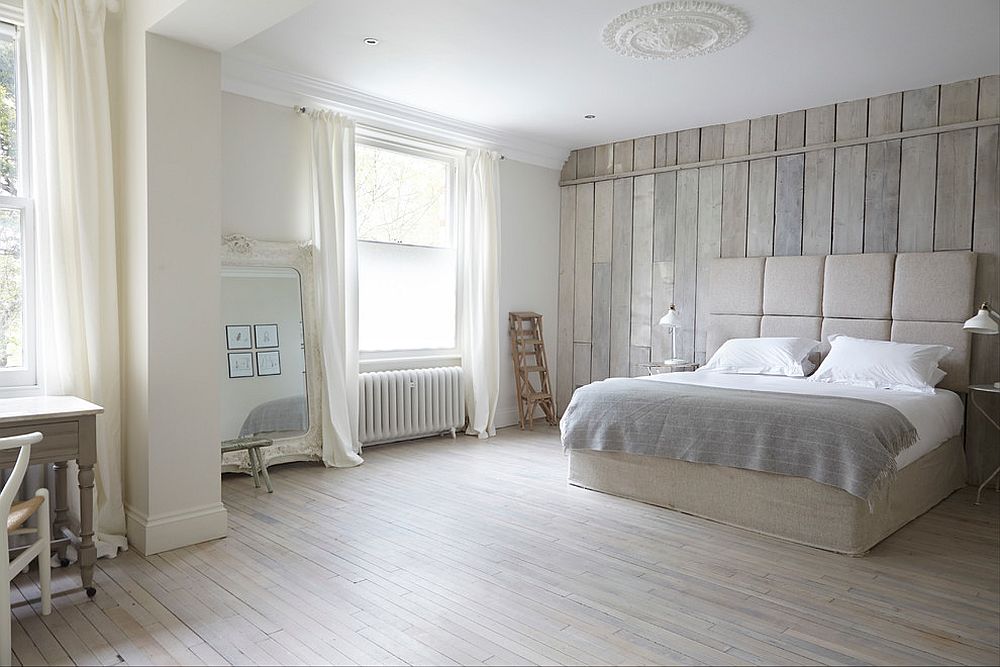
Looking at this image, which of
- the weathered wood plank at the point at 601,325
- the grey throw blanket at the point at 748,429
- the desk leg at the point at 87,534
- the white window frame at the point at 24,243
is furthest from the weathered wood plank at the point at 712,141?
the desk leg at the point at 87,534

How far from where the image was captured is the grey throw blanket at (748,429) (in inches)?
132

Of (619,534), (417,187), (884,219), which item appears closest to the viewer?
(619,534)

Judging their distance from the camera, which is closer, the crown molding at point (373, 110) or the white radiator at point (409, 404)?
the crown molding at point (373, 110)

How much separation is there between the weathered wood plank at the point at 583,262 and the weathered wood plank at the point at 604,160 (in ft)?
0.57

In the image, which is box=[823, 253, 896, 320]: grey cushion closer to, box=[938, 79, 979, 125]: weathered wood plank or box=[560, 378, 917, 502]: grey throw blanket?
box=[938, 79, 979, 125]: weathered wood plank

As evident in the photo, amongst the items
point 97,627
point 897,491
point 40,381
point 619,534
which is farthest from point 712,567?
point 40,381

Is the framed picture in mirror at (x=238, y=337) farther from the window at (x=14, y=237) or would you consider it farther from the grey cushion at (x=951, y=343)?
the grey cushion at (x=951, y=343)

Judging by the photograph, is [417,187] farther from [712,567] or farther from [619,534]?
[712,567]

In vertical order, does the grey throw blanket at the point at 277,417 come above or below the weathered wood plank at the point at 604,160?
below

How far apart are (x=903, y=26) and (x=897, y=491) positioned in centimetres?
254

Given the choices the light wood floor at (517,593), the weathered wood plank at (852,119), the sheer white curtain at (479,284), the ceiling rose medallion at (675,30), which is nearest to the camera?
the light wood floor at (517,593)

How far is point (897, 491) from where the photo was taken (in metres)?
3.68

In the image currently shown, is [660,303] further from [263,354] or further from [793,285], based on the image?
[263,354]

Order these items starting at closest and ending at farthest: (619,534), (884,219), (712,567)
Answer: (712,567)
(619,534)
(884,219)
